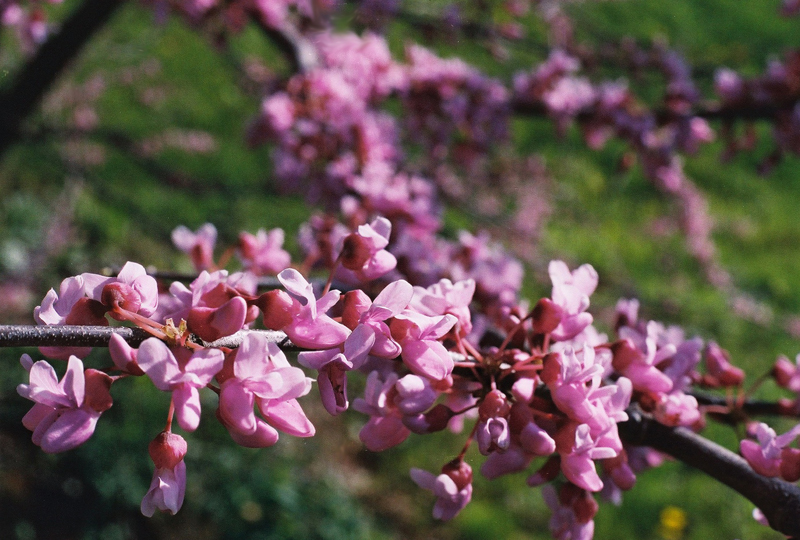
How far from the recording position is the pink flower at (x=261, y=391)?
680 millimetres

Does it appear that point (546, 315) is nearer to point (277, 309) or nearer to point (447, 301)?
point (447, 301)

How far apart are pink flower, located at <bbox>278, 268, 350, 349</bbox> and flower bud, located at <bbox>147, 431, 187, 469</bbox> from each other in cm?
18

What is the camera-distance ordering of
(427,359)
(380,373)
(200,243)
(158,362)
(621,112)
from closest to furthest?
(158,362)
(427,359)
(380,373)
(200,243)
(621,112)

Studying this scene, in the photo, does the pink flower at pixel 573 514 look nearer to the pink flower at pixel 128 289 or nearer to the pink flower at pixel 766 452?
the pink flower at pixel 766 452

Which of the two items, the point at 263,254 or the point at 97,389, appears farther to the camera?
the point at 263,254

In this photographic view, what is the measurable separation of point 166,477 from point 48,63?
2503 mm

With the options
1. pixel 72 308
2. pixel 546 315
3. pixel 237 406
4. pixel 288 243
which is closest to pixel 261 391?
pixel 237 406

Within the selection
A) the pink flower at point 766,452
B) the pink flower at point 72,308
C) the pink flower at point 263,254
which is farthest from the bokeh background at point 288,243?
the pink flower at point 766,452

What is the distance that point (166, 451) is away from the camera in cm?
74

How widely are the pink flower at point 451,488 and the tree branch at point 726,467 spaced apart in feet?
0.83

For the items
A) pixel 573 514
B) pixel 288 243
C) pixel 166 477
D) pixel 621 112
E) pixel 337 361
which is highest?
pixel 337 361

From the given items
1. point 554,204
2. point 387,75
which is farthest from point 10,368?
point 554,204

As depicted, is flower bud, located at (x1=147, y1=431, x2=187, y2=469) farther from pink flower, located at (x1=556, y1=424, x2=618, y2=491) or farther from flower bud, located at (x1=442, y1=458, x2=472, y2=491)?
pink flower, located at (x1=556, y1=424, x2=618, y2=491)

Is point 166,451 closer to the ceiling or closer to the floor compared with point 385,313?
closer to the floor
